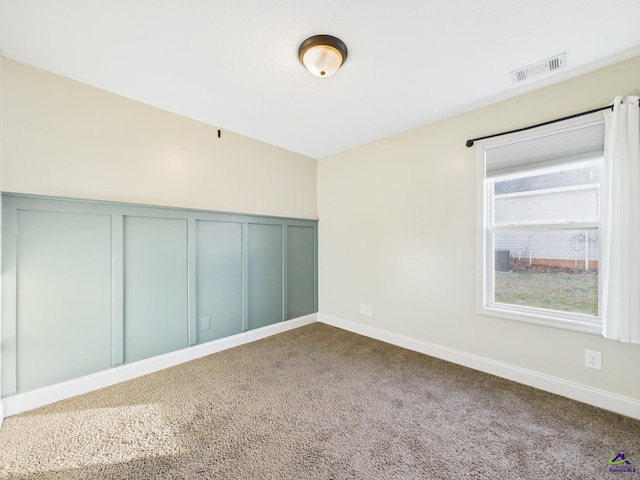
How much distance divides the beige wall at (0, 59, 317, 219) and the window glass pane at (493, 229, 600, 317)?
259 centimetres

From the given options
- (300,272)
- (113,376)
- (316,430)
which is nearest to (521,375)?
(316,430)

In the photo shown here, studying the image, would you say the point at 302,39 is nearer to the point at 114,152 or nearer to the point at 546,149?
the point at 114,152

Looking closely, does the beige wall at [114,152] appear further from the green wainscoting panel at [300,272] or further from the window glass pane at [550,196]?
the window glass pane at [550,196]

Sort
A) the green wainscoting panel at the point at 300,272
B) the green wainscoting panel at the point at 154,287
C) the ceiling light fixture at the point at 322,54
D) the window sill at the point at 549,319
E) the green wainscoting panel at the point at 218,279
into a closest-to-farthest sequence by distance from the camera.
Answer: the ceiling light fixture at the point at 322,54
the window sill at the point at 549,319
the green wainscoting panel at the point at 154,287
the green wainscoting panel at the point at 218,279
the green wainscoting panel at the point at 300,272

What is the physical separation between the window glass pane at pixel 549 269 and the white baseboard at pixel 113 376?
2.61m

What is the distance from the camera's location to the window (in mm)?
1910

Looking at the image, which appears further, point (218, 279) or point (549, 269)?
point (218, 279)

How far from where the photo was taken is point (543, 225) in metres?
2.09

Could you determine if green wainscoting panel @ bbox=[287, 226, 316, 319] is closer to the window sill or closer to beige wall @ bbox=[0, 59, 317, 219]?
beige wall @ bbox=[0, 59, 317, 219]

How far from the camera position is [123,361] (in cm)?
214

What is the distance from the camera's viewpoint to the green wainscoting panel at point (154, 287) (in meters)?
2.19

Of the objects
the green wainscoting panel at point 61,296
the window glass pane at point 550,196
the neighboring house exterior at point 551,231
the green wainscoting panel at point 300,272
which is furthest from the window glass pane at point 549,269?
the green wainscoting panel at point 61,296

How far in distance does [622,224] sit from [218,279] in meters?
3.25

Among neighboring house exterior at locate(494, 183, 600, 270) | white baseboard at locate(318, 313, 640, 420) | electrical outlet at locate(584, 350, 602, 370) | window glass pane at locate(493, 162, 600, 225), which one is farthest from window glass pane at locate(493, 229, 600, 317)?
white baseboard at locate(318, 313, 640, 420)
